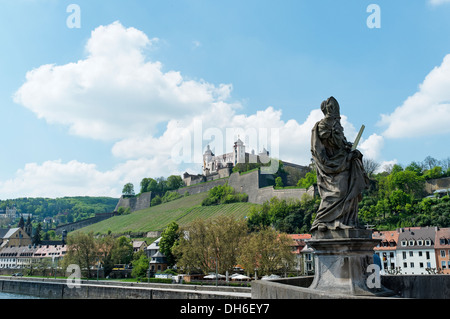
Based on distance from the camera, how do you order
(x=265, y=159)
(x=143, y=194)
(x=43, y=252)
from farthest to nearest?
(x=143, y=194) < (x=265, y=159) < (x=43, y=252)

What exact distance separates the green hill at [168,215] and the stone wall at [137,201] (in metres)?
7.60

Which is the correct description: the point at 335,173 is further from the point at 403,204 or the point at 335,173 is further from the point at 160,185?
the point at 160,185

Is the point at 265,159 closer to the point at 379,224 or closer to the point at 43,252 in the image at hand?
the point at 379,224

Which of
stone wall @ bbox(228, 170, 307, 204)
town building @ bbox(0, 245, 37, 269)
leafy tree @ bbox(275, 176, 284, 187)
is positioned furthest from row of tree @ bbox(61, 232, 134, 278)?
leafy tree @ bbox(275, 176, 284, 187)

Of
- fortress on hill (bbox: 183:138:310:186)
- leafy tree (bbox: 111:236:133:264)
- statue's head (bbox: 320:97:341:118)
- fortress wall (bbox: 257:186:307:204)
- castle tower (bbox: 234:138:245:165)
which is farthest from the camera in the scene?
castle tower (bbox: 234:138:245:165)

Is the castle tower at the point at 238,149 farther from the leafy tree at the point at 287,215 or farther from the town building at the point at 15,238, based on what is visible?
the town building at the point at 15,238

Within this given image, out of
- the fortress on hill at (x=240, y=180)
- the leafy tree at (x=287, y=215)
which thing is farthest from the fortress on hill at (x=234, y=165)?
the leafy tree at (x=287, y=215)

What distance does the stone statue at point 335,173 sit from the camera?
811 cm

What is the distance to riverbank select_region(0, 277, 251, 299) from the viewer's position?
3175 cm

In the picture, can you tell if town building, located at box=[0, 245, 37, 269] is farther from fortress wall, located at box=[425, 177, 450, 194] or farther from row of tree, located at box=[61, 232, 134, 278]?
fortress wall, located at box=[425, 177, 450, 194]

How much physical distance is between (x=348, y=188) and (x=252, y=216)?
264 feet
